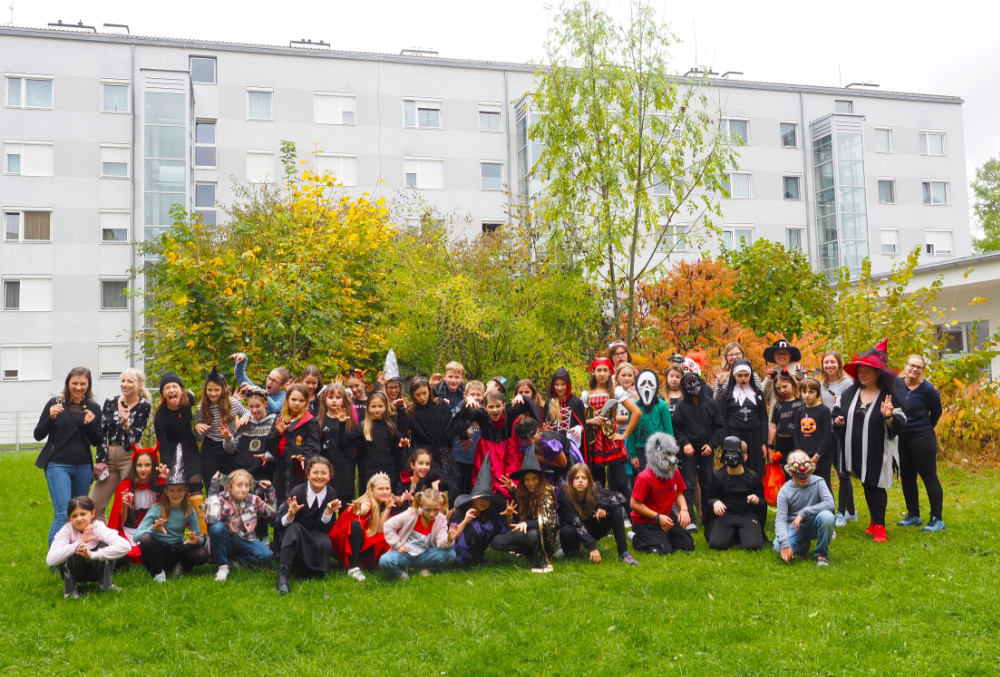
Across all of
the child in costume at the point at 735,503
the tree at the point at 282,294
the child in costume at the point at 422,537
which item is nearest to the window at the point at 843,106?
the tree at the point at 282,294

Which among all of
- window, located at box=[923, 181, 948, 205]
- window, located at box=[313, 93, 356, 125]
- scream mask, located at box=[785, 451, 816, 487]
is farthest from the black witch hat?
window, located at box=[923, 181, 948, 205]

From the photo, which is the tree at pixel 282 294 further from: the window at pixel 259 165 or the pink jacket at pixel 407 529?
the window at pixel 259 165

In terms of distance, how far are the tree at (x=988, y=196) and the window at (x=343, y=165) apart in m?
33.9

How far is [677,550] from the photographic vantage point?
8.15 meters

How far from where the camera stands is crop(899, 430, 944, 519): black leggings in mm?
8641

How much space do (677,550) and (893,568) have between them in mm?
1911

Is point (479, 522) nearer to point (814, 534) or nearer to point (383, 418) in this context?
point (383, 418)

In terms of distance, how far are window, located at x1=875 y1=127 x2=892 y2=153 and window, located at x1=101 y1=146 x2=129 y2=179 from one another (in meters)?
30.4

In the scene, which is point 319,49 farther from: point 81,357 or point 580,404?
point 580,404

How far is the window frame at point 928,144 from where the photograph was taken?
3706 centimetres

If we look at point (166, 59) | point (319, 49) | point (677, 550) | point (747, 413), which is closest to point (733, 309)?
point (747, 413)

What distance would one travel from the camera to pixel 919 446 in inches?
341

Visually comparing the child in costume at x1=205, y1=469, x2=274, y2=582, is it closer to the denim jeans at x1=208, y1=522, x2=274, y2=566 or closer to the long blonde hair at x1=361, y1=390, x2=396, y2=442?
the denim jeans at x1=208, y1=522, x2=274, y2=566

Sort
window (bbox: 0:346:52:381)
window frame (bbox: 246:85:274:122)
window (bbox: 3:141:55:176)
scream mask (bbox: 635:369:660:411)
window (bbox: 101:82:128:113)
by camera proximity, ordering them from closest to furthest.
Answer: scream mask (bbox: 635:369:660:411) → window (bbox: 0:346:52:381) → window (bbox: 3:141:55:176) → window (bbox: 101:82:128:113) → window frame (bbox: 246:85:274:122)
